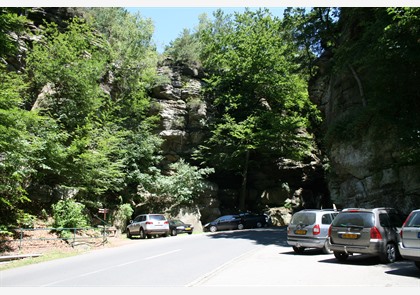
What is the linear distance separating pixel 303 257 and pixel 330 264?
A: 187 cm

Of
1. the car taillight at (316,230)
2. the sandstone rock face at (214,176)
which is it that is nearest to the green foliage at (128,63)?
the sandstone rock face at (214,176)

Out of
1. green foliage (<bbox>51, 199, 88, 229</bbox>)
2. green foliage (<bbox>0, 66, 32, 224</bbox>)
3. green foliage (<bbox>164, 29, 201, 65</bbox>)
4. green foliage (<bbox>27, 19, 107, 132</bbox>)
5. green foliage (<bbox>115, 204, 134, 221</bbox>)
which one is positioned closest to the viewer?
green foliage (<bbox>0, 66, 32, 224</bbox>)

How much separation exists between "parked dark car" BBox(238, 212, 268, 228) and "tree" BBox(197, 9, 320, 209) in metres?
3.97

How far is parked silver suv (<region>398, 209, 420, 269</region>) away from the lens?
8.70 metres

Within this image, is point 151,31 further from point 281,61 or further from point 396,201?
point 396,201

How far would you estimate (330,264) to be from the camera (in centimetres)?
1103

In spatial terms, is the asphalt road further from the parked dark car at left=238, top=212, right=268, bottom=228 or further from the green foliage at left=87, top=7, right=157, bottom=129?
the green foliage at left=87, top=7, right=157, bottom=129

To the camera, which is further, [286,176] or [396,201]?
[286,176]

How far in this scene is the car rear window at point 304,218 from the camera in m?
13.7

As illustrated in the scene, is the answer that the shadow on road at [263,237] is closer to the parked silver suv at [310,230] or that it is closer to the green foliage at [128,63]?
the parked silver suv at [310,230]

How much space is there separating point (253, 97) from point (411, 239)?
31.9 metres

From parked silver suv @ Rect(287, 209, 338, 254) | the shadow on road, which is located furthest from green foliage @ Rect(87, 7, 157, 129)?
parked silver suv @ Rect(287, 209, 338, 254)

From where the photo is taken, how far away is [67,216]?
20484mm

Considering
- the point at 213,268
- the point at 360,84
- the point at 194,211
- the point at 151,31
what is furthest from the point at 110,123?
the point at 213,268
